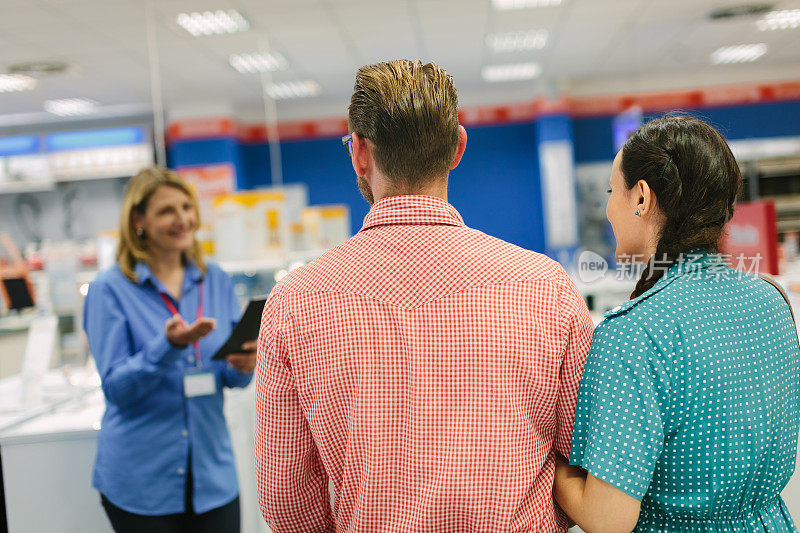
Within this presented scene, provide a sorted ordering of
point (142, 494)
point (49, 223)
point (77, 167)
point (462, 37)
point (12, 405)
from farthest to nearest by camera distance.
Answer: point (49, 223) → point (77, 167) → point (462, 37) → point (12, 405) → point (142, 494)

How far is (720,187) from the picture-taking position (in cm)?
106

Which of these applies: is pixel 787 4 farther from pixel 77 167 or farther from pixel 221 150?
pixel 77 167

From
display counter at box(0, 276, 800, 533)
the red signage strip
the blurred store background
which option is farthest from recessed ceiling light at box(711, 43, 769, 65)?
display counter at box(0, 276, 800, 533)

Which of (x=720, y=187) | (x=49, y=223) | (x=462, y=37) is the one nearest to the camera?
(x=720, y=187)

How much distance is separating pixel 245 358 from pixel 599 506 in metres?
1.22

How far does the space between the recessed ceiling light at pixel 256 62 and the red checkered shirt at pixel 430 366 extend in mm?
6542

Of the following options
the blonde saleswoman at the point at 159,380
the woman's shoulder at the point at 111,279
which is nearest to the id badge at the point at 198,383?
the blonde saleswoman at the point at 159,380

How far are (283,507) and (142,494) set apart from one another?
960 millimetres

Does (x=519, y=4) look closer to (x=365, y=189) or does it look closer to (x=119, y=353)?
(x=119, y=353)

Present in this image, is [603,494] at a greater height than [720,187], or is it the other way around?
[720,187]

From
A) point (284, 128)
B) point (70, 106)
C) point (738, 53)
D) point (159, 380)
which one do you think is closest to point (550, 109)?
point (738, 53)

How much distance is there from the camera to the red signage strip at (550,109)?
9.34 m

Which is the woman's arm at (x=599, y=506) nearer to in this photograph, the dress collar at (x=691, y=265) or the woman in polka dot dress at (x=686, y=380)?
the woman in polka dot dress at (x=686, y=380)

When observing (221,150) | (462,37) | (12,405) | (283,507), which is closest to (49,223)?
(221,150)
